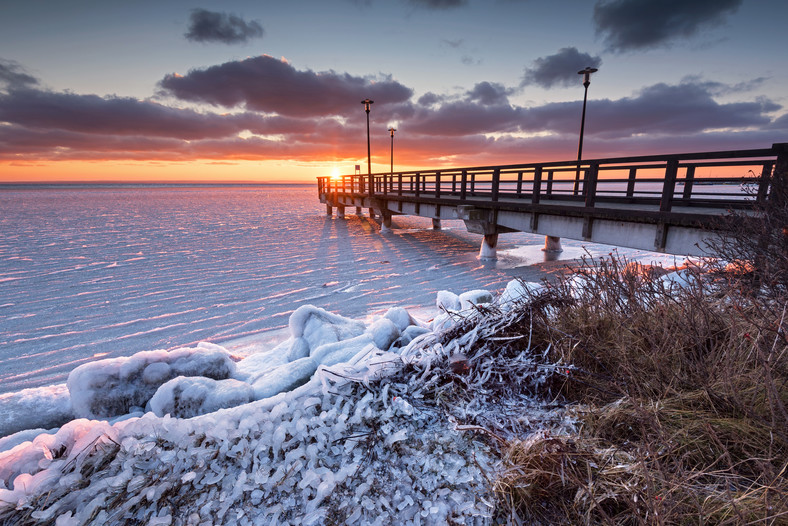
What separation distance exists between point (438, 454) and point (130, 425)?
73.9 inches

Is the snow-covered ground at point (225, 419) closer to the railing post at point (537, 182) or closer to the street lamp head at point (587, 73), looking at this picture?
the railing post at point (537, 182)

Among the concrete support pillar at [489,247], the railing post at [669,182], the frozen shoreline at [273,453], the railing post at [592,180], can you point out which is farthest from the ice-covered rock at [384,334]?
the concrete support pillar at [489,247]

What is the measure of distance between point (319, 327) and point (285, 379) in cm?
104

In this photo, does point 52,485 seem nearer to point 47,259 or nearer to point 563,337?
point 563,337

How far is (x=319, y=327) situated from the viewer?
13.2 feet

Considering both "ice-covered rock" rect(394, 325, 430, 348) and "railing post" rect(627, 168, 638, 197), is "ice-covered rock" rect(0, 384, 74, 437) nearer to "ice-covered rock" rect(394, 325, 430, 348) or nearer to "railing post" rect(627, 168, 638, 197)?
"ice-covered rock" rect(394, 325, 430, 348)

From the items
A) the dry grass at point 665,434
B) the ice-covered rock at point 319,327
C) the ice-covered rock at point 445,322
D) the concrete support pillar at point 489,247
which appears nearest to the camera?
the dry grass at point 665,434

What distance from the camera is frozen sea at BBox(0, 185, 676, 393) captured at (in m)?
5.40

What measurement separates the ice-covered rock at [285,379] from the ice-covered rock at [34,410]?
5.17 ft

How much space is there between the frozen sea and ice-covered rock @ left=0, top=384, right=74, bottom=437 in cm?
162

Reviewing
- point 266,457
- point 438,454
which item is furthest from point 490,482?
point 266,457

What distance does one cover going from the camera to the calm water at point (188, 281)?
5418 mm

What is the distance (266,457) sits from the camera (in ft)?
6.40

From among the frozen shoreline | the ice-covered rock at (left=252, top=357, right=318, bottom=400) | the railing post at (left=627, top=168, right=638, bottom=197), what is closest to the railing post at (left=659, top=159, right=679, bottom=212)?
the railing post at (left=627, top=168, right=638, bottom=197)
